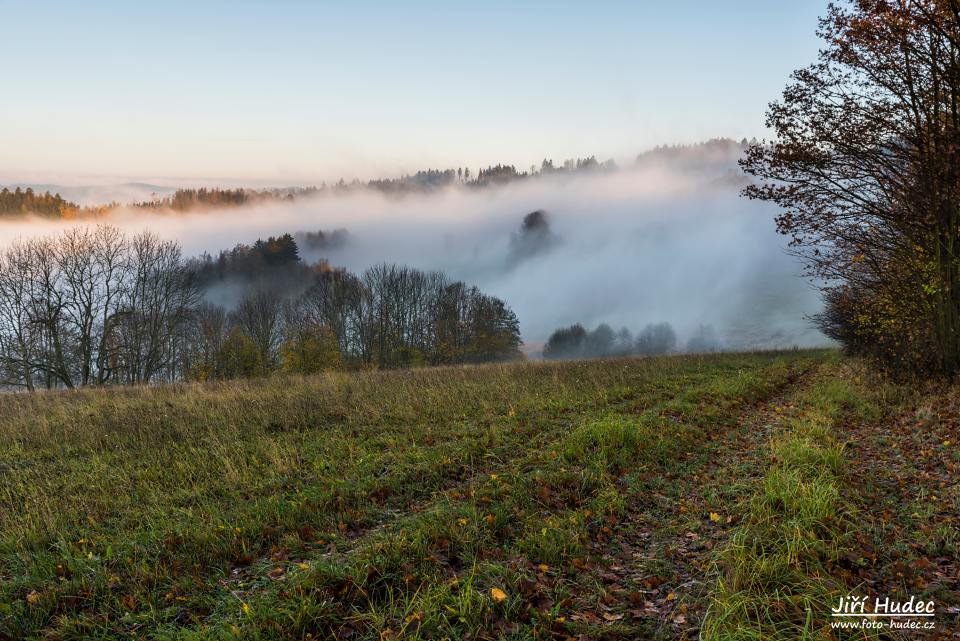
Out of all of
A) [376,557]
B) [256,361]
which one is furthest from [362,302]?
[376,557]

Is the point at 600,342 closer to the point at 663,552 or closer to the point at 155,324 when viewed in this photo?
the point at 155,324

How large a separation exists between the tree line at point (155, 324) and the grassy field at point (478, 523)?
3452 centimetres

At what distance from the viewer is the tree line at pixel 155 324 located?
3772 centimetres

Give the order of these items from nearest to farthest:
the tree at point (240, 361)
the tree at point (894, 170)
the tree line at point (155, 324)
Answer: the tree at point (894, 170)
the tree line at point (155, 324)
the tree at point (240, 361)

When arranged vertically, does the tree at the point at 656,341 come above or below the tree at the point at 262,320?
below

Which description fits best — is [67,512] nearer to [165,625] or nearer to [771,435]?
[165,625]

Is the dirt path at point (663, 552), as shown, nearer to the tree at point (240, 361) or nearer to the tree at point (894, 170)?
the tree at point (894, 170)

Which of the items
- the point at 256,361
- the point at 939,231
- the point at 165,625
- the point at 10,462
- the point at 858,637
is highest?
the point at 939,231

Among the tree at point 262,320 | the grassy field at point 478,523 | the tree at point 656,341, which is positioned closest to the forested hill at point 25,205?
the tree at point 262,320

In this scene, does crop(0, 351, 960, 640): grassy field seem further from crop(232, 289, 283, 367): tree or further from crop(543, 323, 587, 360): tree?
crop(543, 323, 587, 360): tree

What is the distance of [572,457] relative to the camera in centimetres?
792

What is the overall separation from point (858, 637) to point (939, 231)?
13028mm

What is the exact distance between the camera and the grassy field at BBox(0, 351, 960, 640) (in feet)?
13.5

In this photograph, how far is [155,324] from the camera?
146ft
